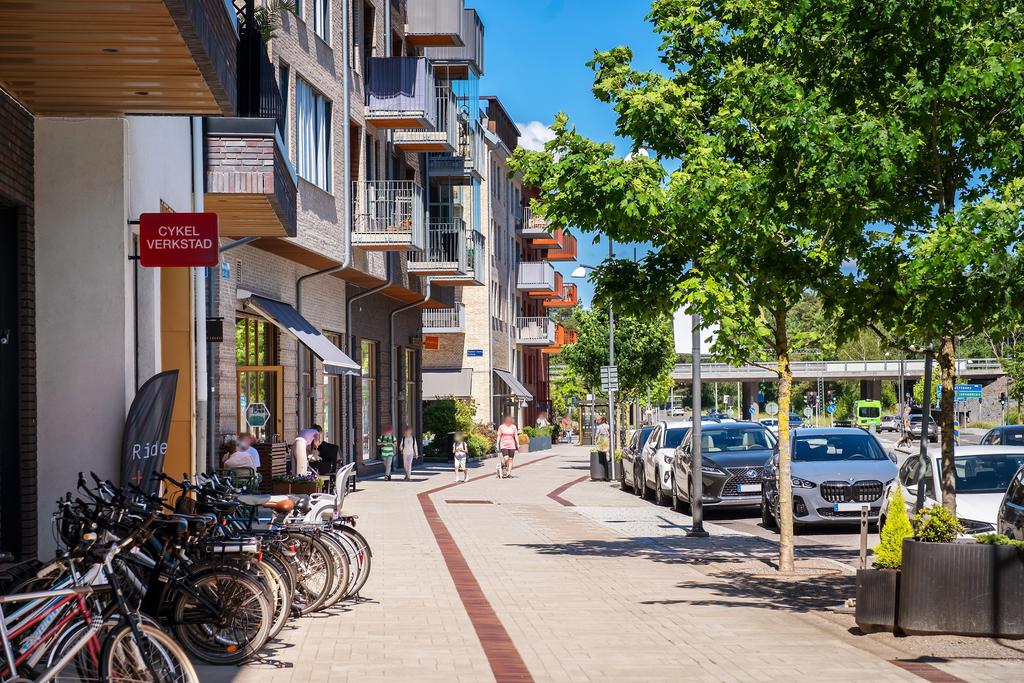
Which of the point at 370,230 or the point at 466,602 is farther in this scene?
the point at 370,230

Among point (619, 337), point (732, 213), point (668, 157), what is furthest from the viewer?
point (619, 337)

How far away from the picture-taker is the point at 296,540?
1168 cm

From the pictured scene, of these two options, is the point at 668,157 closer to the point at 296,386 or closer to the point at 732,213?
the point at 732,213

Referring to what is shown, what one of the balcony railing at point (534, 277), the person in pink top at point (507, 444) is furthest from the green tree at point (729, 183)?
the balcony railing at point (534, 277)

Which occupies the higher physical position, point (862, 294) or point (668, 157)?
point (668, 157)

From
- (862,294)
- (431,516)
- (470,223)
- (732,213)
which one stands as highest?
(470,223)

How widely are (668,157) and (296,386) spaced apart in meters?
14.6

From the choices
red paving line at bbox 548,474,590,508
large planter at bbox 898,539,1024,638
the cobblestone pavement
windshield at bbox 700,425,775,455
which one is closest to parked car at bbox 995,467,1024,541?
the cobblestone pavement

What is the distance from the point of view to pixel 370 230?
32000 mm

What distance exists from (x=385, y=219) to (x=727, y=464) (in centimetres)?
1121

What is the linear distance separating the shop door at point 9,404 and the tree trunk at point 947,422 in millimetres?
7496

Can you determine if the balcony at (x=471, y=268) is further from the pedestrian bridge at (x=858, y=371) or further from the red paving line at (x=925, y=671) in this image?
the pedestrian bridge at (x=858, y=371)

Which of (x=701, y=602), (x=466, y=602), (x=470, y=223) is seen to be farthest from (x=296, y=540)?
(x=470, y=223)

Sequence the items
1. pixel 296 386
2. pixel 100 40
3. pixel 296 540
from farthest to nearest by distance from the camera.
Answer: pixel 296 386 < pixel 296 540 < pixel 100 40
